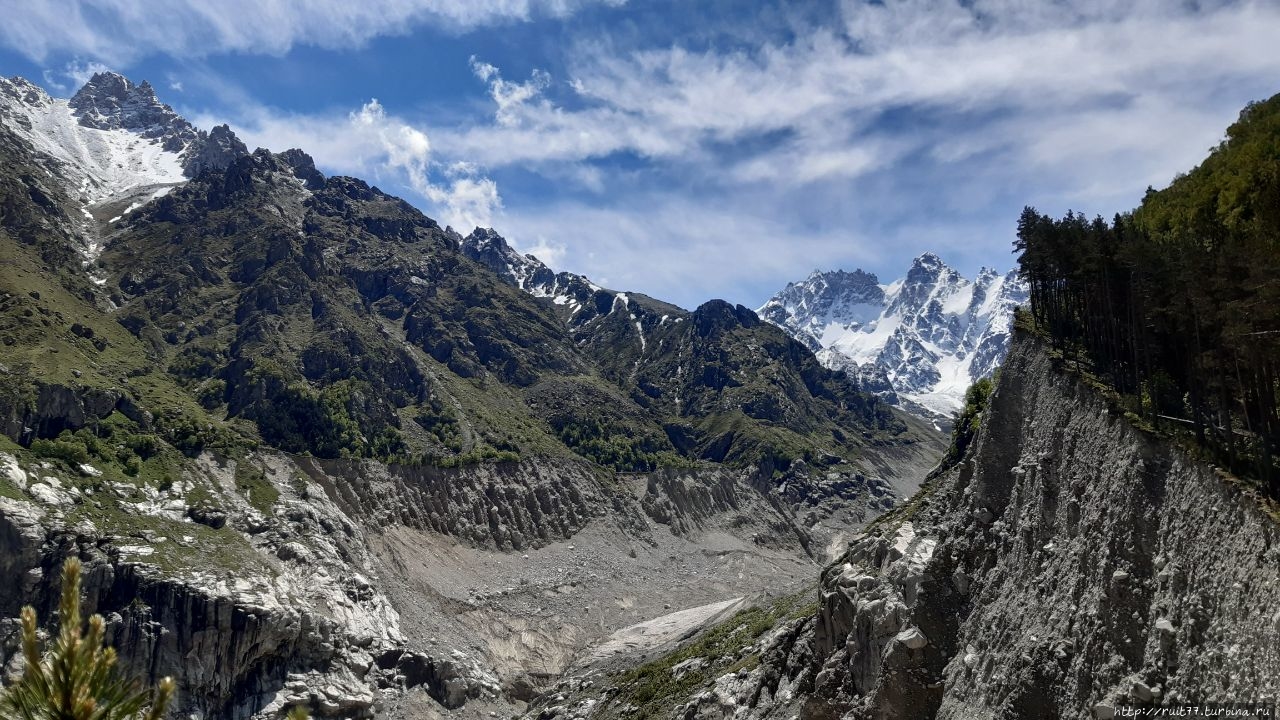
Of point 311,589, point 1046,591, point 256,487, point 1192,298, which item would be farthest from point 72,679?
point 256,487

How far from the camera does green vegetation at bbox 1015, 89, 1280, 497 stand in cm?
3334

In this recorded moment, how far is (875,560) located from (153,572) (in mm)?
97193

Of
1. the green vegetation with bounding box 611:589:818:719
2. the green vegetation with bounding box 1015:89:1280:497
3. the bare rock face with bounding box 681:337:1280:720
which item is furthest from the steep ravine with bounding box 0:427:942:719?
the green vegetation with bounding box 1015:89:1280:497

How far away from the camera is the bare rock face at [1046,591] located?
26656mm

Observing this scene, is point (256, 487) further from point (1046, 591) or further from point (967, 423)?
point (1046, 591)

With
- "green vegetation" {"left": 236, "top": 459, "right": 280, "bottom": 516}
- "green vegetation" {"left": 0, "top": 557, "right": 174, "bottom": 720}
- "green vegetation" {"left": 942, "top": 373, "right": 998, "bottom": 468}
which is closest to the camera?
"green vegetation" {"left": 0, "top": 557, "right": 174, "bottom": 720}

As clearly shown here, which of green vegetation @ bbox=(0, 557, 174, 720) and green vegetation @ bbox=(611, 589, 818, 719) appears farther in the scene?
green vegetation @ bbox=(611, 589, 818, 719)

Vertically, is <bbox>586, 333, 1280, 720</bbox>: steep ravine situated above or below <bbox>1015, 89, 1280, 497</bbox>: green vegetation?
below

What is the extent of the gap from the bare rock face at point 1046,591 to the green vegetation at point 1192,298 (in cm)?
260

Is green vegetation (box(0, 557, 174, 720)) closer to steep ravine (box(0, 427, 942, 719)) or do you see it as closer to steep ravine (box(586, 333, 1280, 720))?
steep ravine (box(586, 333, 1280, 720))

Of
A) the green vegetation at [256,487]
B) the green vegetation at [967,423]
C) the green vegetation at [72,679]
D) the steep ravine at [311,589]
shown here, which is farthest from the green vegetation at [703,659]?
the green vegetation at [256,487]

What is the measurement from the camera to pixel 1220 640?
25531 millimetres

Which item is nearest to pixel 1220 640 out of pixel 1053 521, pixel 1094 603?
pixel 1094 603

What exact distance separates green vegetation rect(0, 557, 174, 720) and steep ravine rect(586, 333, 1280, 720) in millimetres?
28837
